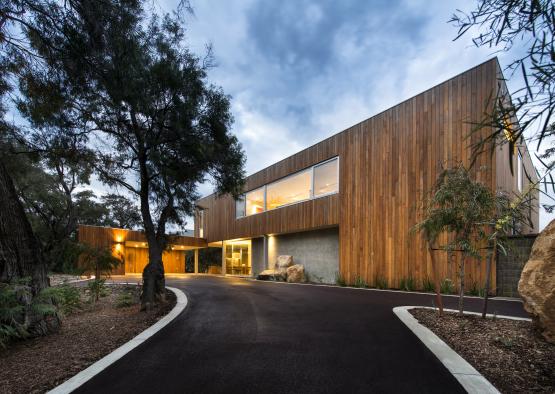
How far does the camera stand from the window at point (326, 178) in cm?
1461

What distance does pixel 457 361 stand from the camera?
139 inches

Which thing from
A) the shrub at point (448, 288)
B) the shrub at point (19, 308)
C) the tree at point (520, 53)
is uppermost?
the tree at point (520, 53)

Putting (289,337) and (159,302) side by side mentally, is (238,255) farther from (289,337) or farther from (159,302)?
(289,337)

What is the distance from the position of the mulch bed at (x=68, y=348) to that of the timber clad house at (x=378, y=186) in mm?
3195

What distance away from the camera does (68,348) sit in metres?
4.58

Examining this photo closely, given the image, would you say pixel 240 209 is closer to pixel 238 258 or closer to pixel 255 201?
pixel 255 201

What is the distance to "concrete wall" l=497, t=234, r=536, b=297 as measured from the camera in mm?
8452

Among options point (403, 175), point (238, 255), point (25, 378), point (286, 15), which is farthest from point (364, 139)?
point (238, 255)

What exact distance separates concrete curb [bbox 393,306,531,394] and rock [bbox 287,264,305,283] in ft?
34.8

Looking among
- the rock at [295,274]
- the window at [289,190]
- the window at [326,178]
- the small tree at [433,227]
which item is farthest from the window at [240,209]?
the small tree at [433,227]

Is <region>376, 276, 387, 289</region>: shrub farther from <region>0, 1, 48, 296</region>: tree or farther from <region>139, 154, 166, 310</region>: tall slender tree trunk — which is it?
<region>0, 1, 48, 296</region>: tree

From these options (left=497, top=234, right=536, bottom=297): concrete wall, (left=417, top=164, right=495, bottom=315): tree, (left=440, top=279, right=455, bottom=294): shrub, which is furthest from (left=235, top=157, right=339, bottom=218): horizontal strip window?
(left=417, top=164, right=495, bottom=315): tree

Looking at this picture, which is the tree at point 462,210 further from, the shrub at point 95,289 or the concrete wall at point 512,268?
the shrub at point 95,289

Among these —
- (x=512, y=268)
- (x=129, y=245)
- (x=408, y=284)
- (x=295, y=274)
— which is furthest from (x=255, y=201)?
(x=512, y=268)
